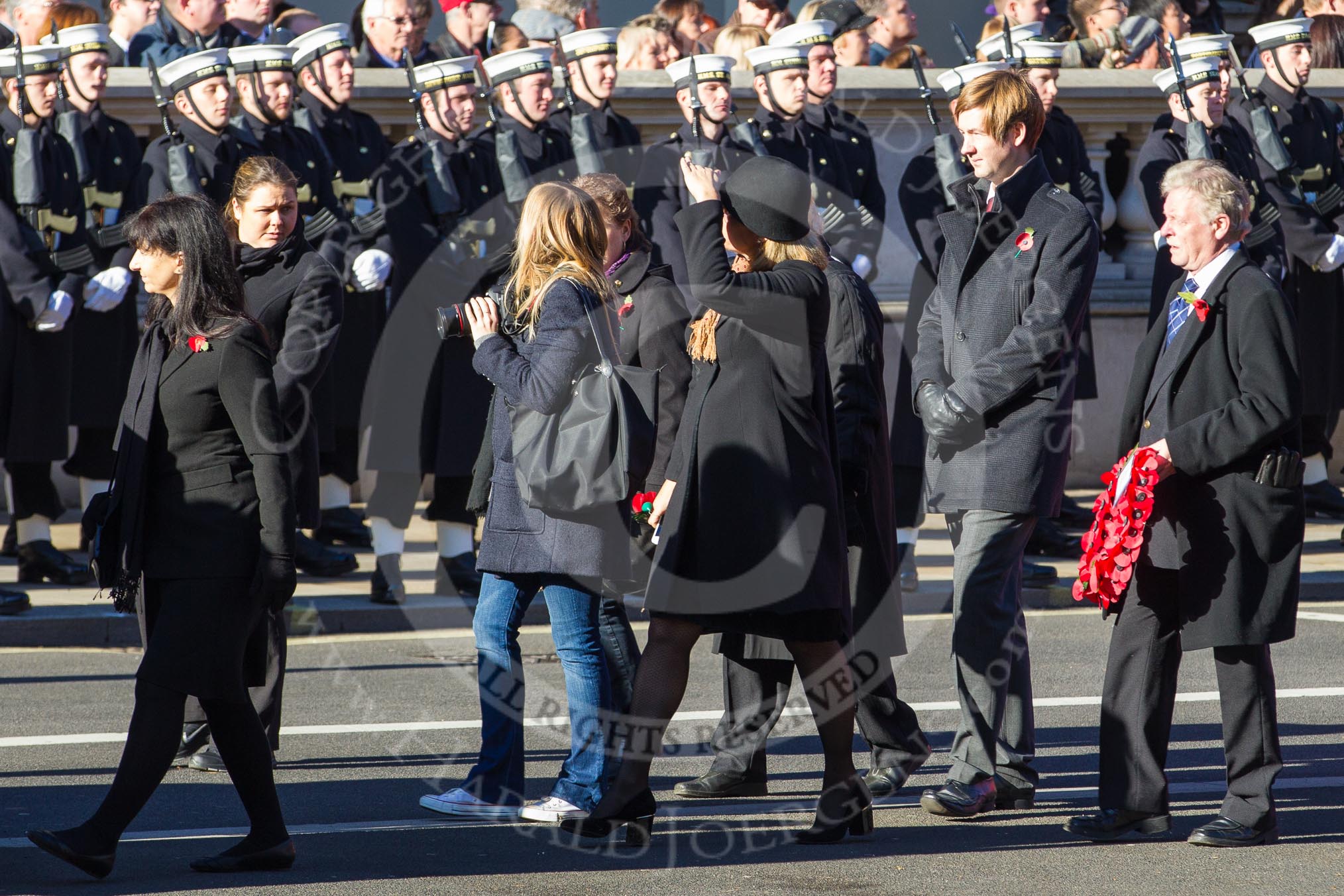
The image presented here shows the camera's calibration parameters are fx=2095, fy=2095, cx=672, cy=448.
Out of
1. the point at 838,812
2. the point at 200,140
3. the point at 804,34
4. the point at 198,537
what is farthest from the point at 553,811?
the point at 804,34

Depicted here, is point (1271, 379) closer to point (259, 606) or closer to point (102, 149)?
point (259, 606)

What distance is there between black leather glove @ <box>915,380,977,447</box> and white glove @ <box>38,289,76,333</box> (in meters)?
4.68

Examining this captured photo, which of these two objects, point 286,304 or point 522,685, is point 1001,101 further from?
point 286,304

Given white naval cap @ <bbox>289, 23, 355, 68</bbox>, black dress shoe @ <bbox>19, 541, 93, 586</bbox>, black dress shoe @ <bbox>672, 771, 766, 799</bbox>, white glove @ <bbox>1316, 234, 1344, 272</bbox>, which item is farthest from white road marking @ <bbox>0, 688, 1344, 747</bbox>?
white glove @ <bbox>1316, 234, 1344, 272</bbox>

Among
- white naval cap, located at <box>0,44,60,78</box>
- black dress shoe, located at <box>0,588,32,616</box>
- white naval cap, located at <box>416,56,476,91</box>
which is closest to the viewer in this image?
black dress shoe, located at <box>0,588,32,616</box>

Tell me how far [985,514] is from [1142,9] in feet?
28.8

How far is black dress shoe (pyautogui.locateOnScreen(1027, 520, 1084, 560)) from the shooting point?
11078mm

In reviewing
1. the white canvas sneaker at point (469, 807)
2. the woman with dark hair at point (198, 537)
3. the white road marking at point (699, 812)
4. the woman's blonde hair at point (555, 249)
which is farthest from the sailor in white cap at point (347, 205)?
the woman with dark hair at point (198, 537)

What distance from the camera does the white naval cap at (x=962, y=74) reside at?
10625 millimetres

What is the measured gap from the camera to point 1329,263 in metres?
11.6

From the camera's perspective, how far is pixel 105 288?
31.2 feet

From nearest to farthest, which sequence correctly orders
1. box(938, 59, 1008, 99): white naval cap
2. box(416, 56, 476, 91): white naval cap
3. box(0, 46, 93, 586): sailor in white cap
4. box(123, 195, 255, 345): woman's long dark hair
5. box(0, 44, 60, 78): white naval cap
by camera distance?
box(123, 195, 255, 345): woman's long dark hair → box(0, 46, 93, 586): sailor in white cap → box(0, 44, 60, 78): white naval cap → box(416, 56, 476, 91): white naval cap → box(938, 59, 1008, 99): white naval cap

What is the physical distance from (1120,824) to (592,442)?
174 cm

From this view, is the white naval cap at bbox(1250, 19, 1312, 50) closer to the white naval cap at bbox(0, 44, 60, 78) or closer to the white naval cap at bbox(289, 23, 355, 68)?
the white naval cap at bbox(289, 23, 355, 68)
